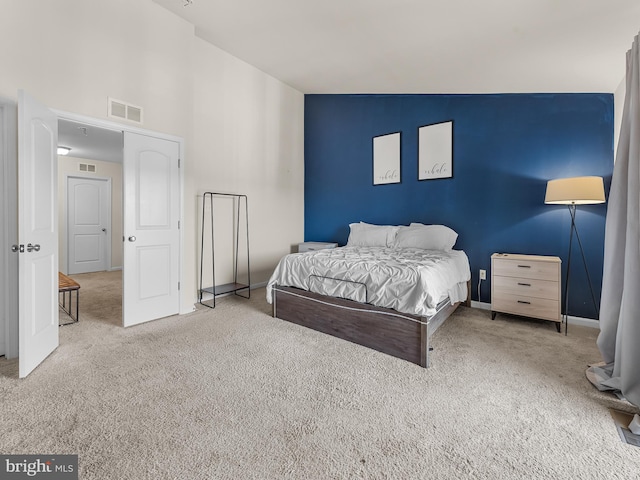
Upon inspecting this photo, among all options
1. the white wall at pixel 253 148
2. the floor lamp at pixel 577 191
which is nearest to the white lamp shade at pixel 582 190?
the floor lamp at pixel 577 191

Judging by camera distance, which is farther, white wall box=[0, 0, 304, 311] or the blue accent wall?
the blue accent wall

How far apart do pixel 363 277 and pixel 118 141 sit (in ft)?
15.0

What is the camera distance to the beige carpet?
1412 millimetres

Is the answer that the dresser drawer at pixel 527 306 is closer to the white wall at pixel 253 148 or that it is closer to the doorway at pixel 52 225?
the white wall at pixel 253 148

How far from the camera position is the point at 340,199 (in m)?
5.23

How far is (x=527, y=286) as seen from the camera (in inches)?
127

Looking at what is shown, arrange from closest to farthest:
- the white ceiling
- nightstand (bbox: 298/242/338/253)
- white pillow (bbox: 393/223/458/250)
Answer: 1. the white ceiling
2. white pillow (bbox: 393/223/458/250)
3. nightstand (bbox: 298/242/338/253)

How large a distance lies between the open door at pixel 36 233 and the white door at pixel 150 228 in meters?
0.60

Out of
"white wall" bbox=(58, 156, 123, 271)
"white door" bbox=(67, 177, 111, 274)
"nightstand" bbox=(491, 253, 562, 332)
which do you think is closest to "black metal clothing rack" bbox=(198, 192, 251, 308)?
"nightstand" bbox=(491, 253, 562, 332)

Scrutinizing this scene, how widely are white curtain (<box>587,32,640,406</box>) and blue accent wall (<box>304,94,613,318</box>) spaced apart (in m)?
1.37

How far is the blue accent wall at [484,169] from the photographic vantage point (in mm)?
3312

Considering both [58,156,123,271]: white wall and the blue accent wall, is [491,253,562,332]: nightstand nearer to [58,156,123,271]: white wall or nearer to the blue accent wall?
the blue accent wall

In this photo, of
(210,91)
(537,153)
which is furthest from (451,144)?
(210,91)

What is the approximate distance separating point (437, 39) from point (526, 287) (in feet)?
8.60
